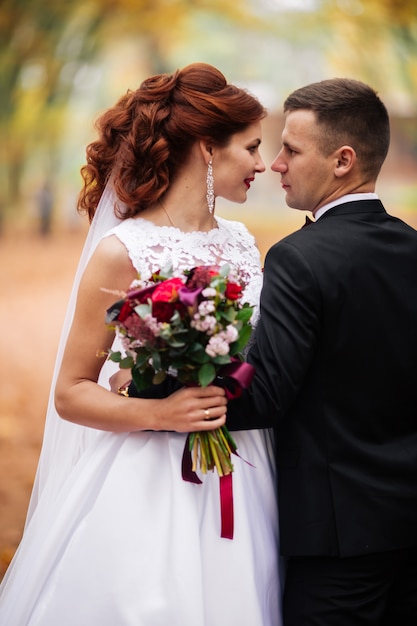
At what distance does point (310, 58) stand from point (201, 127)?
5.50 metres

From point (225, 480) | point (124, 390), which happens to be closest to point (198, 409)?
point (225, 480)

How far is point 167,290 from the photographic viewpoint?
2.00m

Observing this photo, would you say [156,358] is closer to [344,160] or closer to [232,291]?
[232,291]

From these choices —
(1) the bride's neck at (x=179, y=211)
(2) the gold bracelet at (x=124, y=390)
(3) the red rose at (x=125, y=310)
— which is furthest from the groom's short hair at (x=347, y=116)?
(2) the gold bracelet at (x=124, y=390)

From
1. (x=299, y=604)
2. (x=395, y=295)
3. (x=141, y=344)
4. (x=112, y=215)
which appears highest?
(x=112, y=215)

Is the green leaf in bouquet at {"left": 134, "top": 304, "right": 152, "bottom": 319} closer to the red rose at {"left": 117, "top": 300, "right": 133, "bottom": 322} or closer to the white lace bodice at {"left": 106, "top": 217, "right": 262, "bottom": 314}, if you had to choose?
the red rose at {"left": 117, "top": 300, "right": 133, "bottom": 322}

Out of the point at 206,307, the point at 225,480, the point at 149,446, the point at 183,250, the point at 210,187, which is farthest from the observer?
the point at 210,187

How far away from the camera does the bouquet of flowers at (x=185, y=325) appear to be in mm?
1985

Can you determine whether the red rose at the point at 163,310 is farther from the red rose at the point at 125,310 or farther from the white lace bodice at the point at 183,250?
the white lace bodice at the point at 183,250

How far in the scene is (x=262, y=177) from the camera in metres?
7.71

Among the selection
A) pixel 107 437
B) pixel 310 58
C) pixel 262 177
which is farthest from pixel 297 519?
pixel 310 58

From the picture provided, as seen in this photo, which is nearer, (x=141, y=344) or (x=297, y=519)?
(x=141, y=344)

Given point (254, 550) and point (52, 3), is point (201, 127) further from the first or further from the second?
point (52, 3)

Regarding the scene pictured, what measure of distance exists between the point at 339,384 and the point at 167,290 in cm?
63
